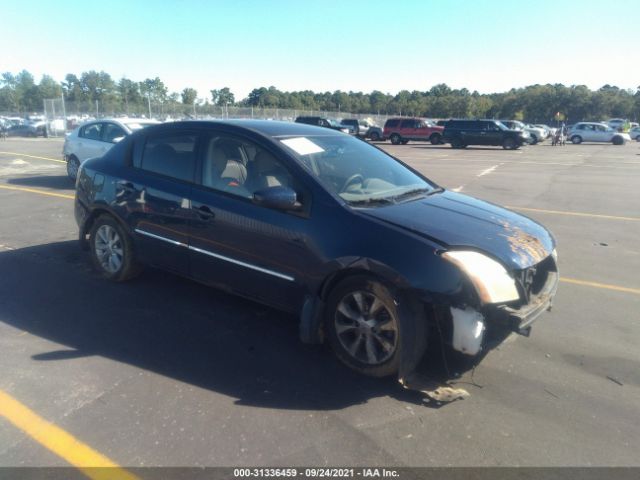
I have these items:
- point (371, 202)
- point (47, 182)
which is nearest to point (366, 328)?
point (371, 202)

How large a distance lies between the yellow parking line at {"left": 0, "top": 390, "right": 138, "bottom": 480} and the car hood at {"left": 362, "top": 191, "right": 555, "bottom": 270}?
86.6 inches

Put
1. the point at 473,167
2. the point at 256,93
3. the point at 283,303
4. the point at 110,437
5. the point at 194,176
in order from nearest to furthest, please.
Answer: the point at 110,437
the point at 283,303
the point at 194,176
the point at 473,167
the point at 256,93

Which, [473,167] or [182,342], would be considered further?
[473,167]

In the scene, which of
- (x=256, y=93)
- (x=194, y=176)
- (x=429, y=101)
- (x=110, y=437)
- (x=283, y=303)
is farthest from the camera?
(x=256, y=93)

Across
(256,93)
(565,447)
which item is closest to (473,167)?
(565,447)

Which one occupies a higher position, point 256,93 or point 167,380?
point 256,93

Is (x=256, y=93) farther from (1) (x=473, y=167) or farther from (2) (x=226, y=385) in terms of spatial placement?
(2) (x=226, y=385)

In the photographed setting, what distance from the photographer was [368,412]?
3117 mm

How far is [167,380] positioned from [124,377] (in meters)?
0.31

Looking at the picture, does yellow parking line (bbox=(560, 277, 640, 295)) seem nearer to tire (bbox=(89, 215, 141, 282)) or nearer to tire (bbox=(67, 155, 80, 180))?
tire (bbox=(89, 215, 141, 282))

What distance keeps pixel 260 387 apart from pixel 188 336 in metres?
1.00

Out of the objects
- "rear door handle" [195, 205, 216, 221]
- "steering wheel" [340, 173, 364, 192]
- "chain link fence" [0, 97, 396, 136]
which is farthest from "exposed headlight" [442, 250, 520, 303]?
"chain link fence" [0, 97, 396, 136]

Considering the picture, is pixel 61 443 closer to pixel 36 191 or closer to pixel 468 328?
pixel 468 328

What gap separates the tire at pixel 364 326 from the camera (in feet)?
11.0
